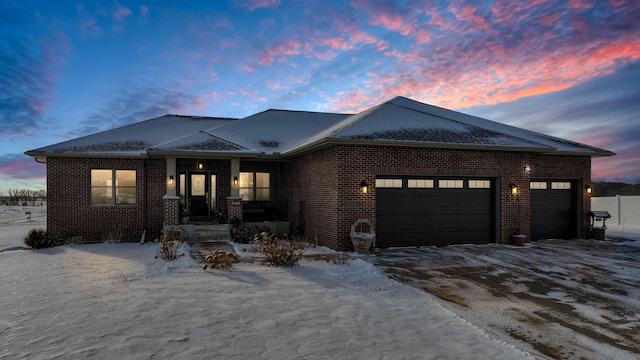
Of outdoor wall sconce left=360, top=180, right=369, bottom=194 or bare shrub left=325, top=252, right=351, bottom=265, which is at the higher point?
outdoor wall sconce left=360, top=180, right=369, bottom=194

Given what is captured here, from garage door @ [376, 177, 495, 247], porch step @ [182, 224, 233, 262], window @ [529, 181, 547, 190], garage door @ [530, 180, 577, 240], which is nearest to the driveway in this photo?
garage door @ [376, 177, 495, 247]

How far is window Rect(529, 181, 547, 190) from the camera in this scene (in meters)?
15.5

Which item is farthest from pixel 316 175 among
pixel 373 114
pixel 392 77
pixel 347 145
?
pixel 392 77

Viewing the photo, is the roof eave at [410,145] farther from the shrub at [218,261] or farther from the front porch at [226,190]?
the shrub at [218,261]

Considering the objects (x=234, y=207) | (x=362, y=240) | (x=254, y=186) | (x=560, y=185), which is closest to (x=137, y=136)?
(x=254, y=186)

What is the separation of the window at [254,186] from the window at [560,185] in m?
12.9

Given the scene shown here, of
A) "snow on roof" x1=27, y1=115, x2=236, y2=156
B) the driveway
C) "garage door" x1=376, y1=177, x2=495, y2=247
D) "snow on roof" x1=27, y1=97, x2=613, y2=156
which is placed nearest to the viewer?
the driveway

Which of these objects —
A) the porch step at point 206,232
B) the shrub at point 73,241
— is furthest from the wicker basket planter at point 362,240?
the shrub at point 73,241

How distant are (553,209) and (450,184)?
19.7 ft

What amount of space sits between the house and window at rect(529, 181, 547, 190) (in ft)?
0.34

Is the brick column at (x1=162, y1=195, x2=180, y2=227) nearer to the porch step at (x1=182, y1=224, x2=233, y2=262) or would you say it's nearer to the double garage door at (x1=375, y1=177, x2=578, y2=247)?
the porch step at (x1=182, y1=224, x2=233, y2=262)

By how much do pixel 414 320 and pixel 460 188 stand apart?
917 centimetres

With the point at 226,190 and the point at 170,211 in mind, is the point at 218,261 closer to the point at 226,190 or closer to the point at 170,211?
the point at 170,211

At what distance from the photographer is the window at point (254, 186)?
57.1ft
